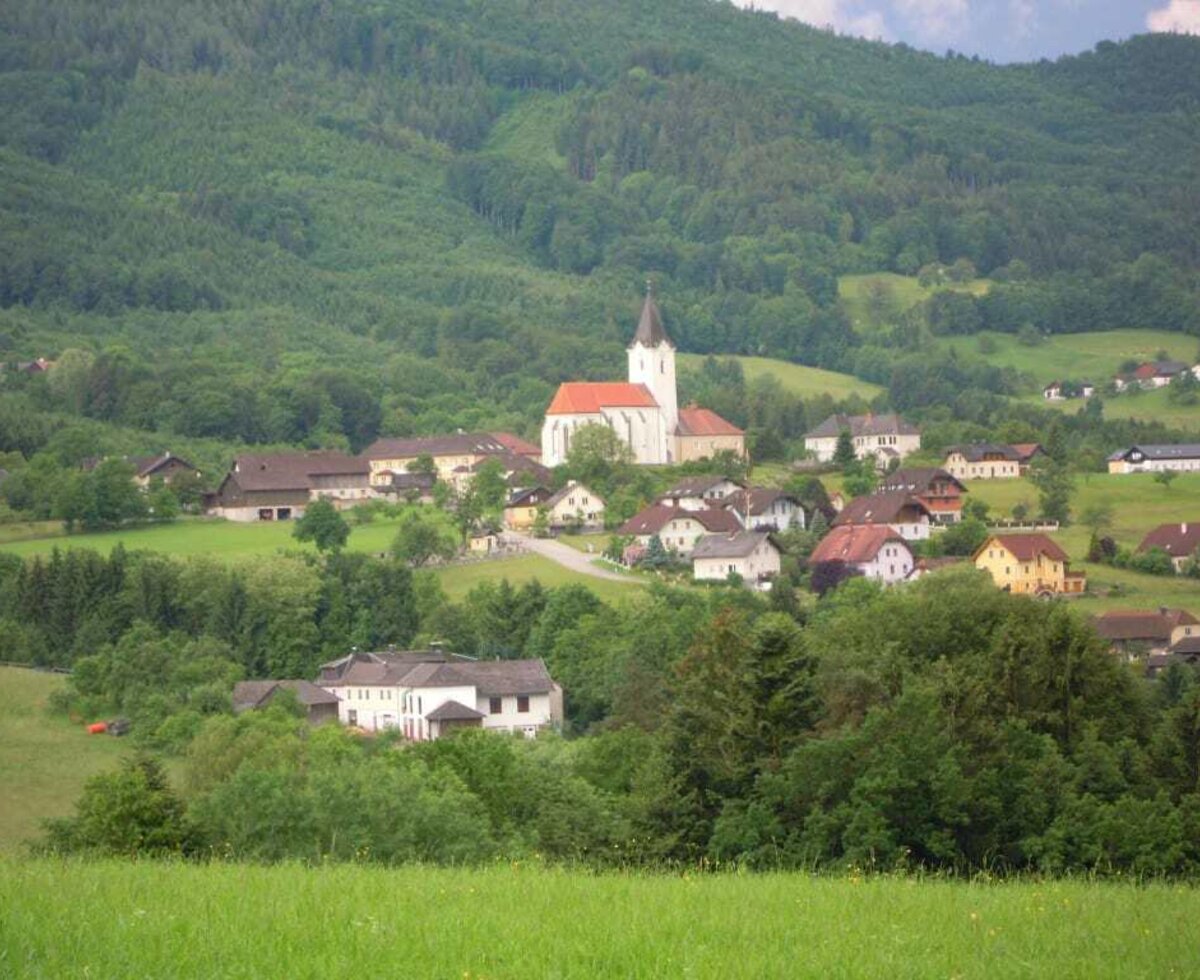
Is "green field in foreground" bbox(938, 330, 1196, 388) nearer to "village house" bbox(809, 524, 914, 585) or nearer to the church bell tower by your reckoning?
the church bell tower

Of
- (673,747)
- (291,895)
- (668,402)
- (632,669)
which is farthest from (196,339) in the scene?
(291,895)

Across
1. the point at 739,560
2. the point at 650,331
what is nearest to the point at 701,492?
the point at 739,560

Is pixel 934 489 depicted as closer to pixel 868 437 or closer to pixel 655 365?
pixel 868 437

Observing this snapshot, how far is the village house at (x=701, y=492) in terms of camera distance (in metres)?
84.4

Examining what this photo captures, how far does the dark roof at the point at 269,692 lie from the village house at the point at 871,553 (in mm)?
19657

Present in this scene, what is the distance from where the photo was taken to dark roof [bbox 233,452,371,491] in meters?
88.6

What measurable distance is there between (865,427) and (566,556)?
31435 mm

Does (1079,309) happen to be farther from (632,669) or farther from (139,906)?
(139,906)

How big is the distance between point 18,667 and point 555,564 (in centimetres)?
1921

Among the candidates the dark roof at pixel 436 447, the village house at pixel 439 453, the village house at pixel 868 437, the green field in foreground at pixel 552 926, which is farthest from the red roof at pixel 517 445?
the green field in foreground at pixel 552 926

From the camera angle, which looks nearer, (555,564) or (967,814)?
(967,814)

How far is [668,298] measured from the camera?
184m

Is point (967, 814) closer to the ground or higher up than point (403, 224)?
closer to the ground

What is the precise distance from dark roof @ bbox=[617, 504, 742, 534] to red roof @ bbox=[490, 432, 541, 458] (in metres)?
21.6
